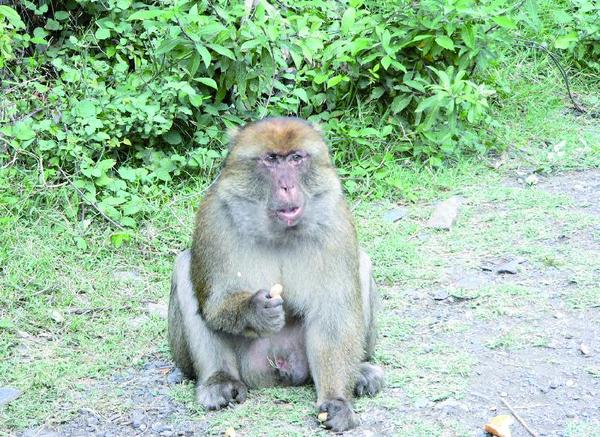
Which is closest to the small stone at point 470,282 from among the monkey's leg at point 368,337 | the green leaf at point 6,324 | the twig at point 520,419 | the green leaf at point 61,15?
the monkey's leg at point 368,337

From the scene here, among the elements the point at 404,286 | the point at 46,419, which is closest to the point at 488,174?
the point at 404,286

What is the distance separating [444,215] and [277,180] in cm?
228

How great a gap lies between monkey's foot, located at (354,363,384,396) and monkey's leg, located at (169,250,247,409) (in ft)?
1.51

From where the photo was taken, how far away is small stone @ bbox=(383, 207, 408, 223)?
6.04m

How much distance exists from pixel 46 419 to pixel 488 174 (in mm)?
3587

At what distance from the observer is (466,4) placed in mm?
6285

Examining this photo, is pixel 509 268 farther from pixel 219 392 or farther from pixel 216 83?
pixel 216 83

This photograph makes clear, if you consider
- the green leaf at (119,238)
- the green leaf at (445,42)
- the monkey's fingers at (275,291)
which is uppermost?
the green leaf at (445,42)

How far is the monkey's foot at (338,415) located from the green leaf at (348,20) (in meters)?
3.12

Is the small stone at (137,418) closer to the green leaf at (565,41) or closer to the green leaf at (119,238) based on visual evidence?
the green leaf at (119,238)

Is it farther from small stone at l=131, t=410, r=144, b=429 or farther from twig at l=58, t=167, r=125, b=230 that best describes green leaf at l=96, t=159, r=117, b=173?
small stone at l=131, t=410, r=144, b=429

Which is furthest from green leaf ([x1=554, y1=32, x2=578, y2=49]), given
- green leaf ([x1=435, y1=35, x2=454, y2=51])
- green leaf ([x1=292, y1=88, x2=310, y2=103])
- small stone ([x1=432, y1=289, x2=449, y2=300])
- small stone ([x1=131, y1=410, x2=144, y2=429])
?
small stone ([x1=131, y1=410, x2=144, y2=429])

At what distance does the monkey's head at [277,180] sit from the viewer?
388 centimetres

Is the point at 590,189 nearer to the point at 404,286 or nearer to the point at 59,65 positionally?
the point at 404,286
